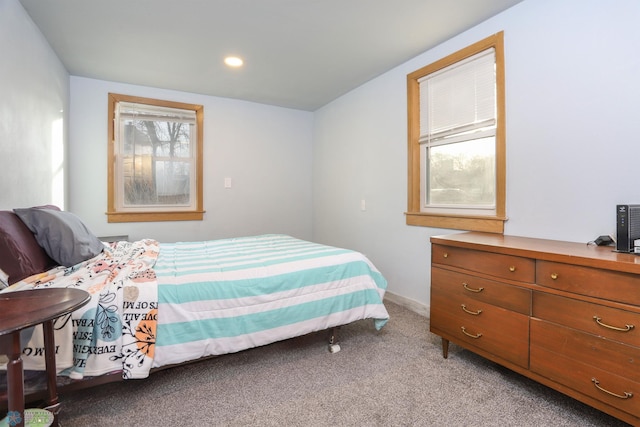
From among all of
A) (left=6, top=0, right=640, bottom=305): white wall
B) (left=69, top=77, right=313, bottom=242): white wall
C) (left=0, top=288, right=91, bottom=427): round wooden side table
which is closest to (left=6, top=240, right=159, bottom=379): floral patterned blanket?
(left=0, top=288, right=91, bottom=427): round wooden side table

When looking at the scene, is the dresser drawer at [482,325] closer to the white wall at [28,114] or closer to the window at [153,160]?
the white wall at [28,114]

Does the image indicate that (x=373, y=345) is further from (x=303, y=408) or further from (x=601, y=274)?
(x=601, y=274)

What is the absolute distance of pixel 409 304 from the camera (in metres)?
2.98

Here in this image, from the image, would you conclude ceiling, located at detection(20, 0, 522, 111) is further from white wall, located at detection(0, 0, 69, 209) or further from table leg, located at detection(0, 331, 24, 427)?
table leg, located at detection(0, 331, 24, 427)

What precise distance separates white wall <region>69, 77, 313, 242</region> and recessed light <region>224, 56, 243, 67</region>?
1.02 metres

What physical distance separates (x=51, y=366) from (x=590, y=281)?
233cm

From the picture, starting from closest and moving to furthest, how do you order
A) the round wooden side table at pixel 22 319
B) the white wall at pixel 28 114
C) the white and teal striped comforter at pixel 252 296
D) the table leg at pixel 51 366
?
1. the round wooden side table at pixel 22 319
2. the table leg at pixel 51 366
3. the white and teal striped comforter at pixel 252 296
4. the white wall at pixel 28 114

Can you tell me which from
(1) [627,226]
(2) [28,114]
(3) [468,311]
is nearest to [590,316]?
(1) [627,226]

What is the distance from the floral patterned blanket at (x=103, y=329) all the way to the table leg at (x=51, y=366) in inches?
3.0

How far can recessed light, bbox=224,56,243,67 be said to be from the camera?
2861 mm

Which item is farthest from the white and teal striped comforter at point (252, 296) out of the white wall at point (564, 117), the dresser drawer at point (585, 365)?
the white wall at point (564, 117)

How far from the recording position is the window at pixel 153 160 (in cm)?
346

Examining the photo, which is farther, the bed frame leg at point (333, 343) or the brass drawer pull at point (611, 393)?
the bed frame leg at point (333, 343)

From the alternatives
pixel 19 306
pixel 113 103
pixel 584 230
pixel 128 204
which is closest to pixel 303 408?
pixel 19 306
